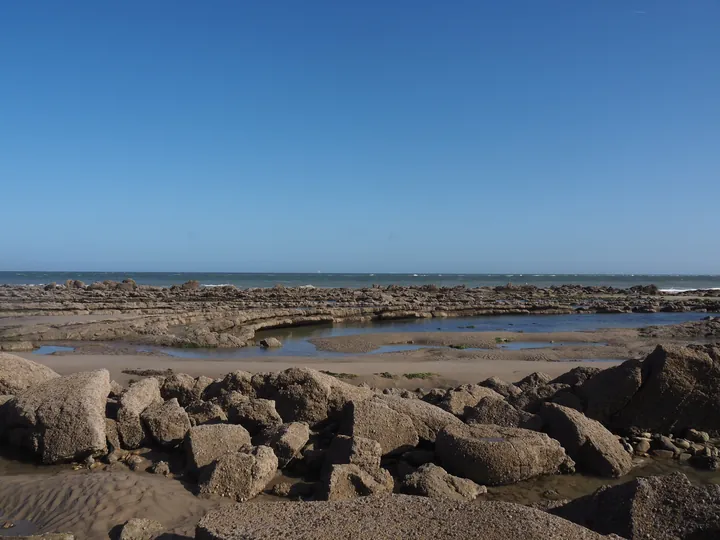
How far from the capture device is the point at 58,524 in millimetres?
5371

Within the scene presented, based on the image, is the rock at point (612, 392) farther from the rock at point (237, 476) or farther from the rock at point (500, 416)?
the rock at point (237, 476)

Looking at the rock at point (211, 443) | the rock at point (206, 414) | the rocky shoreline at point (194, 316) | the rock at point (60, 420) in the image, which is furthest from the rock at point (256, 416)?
the rocky shoreline at point (194, 316)

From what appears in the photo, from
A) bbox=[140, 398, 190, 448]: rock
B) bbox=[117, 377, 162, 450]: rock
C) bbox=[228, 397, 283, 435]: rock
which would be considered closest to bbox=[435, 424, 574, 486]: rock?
bbox=[228, 397, 283, 435]: rock

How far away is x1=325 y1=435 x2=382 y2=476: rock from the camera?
6363mm

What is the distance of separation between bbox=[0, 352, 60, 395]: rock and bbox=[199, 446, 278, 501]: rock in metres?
4.20

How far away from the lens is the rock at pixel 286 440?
6.86 meters

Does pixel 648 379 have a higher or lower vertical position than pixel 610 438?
higher

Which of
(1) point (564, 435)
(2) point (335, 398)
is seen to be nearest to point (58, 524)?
(2) point (335, 398)

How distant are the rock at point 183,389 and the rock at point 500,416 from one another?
467 centimetres

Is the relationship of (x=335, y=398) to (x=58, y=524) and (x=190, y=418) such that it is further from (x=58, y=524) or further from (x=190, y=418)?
(x=58, y=524)

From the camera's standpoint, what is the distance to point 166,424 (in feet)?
24.8

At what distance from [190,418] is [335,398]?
86.3 inches

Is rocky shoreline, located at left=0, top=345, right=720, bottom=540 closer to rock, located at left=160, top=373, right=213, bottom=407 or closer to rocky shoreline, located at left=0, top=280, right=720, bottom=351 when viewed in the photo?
rock, located at left=160, top=373, right=213, bottom=407

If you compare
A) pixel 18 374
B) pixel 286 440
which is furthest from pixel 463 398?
pixel 18 374
